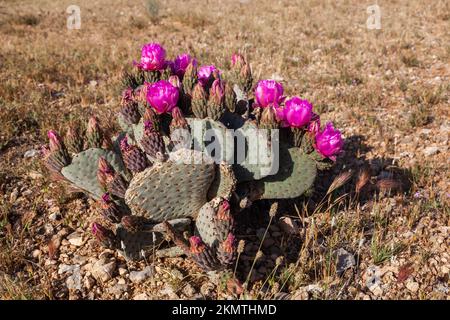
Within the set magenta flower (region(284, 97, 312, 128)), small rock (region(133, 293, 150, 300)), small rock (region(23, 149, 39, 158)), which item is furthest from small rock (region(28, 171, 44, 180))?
magenta flower (region(284, 97, 312, 128))

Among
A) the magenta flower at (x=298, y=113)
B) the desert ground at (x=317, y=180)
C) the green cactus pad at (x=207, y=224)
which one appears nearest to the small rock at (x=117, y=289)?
the desert ground at (x=317, y=180)

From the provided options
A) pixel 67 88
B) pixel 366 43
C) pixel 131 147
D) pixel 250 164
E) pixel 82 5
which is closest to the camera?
pixel 131 147

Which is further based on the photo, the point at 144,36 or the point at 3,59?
the point at 144,36

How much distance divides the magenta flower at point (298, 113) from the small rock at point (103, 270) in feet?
5.15

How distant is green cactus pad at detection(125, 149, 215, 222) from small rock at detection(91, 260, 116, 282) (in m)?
0.46

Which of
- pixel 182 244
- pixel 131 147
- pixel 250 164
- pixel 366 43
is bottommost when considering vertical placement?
pixel 182 244

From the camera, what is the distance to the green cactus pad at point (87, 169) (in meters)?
2.70

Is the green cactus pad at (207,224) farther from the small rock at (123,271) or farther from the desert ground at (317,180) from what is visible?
the small rock at (123,271)

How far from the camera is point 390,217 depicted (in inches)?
118

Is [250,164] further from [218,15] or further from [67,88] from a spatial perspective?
[218,15]

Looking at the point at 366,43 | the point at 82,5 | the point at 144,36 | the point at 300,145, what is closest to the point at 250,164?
the point at 300,145

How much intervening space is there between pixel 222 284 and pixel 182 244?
1.17 ft

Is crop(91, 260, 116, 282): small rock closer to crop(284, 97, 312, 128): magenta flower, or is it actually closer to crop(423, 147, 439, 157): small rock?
crop(284, 97, 312, 128): magenta flower

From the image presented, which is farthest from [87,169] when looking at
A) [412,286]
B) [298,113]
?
[412,286]
